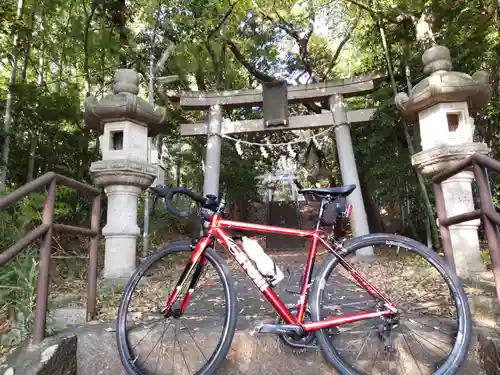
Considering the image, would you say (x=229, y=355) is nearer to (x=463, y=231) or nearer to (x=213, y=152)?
(x=463, y=231)

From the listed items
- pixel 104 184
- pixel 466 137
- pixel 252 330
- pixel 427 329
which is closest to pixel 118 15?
pixel 104 184

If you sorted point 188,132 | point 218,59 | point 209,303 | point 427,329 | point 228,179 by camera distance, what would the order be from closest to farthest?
point 427,329
point 209,303
point 188,132
point 218,59
point 228,179

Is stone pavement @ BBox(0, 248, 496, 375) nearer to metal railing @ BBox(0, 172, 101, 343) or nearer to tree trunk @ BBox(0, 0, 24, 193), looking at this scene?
metal railing @ BBox(0, 172, 101, 343)

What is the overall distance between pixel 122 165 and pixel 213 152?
3644 mm

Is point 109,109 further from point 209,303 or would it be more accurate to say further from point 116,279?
point 209,303

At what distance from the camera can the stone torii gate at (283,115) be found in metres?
7.37

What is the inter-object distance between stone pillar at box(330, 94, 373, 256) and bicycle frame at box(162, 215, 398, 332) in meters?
5.07

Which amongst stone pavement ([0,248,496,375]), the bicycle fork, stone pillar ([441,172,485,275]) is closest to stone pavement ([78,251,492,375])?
stone pavement ([0,248,496,375])

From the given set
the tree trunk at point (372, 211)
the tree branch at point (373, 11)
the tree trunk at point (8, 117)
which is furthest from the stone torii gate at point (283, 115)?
the tree trunk at point (8, 117)

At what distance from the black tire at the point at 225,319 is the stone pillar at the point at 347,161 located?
5.40m

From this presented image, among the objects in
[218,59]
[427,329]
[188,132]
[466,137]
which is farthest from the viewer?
[218,59]

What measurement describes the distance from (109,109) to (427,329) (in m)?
4.46

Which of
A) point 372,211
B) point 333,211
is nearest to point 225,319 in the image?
point 333,211

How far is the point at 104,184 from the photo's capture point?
14.9ft
